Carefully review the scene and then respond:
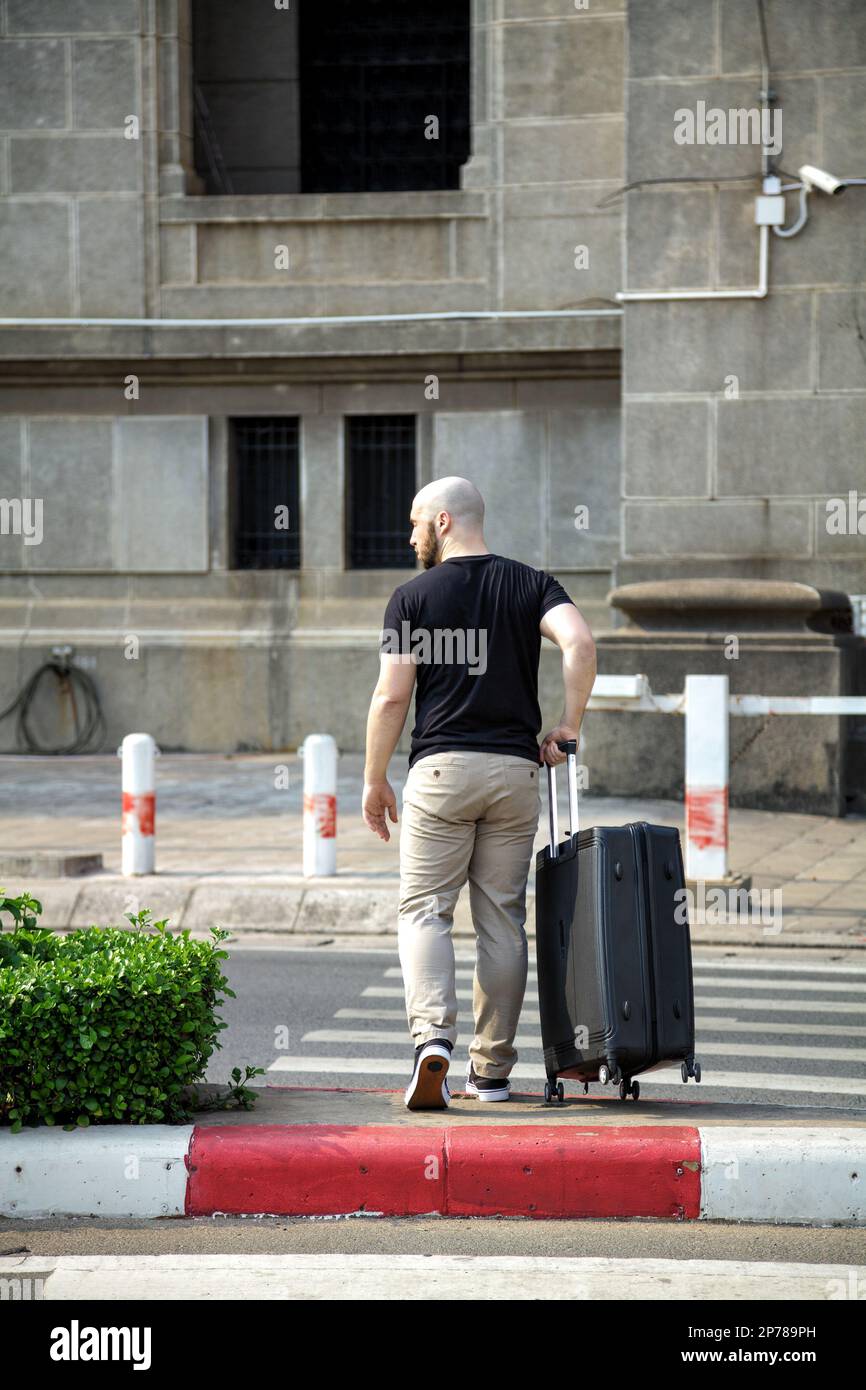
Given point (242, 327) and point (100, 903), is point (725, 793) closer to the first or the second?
point (100, 903)

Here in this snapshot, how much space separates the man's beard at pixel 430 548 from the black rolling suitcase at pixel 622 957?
103 centimetres

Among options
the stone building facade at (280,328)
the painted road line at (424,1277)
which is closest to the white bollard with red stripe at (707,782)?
the painted road line at (424,1277)

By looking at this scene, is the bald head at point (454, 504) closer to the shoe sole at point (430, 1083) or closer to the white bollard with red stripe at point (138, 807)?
the shoe sole at point (430, 1083)

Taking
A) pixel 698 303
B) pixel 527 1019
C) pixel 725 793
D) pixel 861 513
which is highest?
pixel 698 303

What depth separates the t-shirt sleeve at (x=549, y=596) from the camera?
528cm

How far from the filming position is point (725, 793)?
9758 mm

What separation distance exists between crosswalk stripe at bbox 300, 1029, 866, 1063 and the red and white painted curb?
6.64 feet

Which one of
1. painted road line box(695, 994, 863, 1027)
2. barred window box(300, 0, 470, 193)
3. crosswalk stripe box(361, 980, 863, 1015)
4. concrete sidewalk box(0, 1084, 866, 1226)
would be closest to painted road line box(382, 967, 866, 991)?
crosswalk stripe box(361, 980, 863, 1015)

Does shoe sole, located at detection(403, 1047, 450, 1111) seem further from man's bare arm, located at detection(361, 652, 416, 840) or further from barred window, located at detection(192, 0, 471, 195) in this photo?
barred window, located at detection(192, 0, 471, 195)

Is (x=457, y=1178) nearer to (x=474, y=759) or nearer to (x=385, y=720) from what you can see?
(x=474, y=759)
